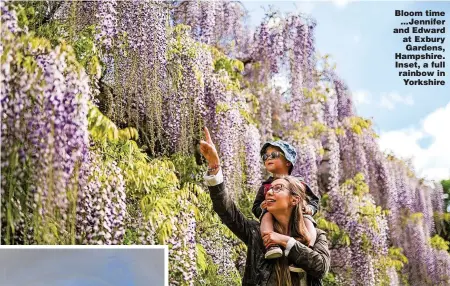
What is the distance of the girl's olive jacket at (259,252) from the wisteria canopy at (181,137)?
48cm

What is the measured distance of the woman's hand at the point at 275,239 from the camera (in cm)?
263

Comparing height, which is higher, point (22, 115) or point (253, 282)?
point (22, 115)

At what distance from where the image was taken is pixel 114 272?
269 centimetres

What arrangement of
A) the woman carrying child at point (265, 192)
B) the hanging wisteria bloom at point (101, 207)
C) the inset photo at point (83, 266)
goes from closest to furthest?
the inset photo at point (83, 266) → the woman carrying child at point (265, 192) → the hanging wisteria bloom at point (101, 207)

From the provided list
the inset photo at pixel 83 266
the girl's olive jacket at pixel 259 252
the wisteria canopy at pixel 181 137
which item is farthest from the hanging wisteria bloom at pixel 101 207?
the girl's olive jacket at pixel 259 252

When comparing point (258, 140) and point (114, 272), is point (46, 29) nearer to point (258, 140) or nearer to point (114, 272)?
point (114, 272)

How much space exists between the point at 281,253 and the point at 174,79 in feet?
4.60

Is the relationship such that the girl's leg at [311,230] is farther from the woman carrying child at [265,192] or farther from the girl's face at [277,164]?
the girl's face at [277,164]

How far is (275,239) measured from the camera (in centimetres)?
264

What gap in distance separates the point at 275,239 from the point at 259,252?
0.48ft

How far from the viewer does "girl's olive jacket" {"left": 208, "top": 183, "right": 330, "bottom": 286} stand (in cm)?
259

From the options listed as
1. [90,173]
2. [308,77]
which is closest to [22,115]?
[90,173]

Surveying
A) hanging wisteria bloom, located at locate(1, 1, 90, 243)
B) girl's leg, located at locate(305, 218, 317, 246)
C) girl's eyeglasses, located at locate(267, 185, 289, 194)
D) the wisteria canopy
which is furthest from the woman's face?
hanging wisteria bloom, located at locate(1, 1, 90, 243)

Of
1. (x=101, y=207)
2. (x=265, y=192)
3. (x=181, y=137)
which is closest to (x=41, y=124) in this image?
(x=101, y=207)
